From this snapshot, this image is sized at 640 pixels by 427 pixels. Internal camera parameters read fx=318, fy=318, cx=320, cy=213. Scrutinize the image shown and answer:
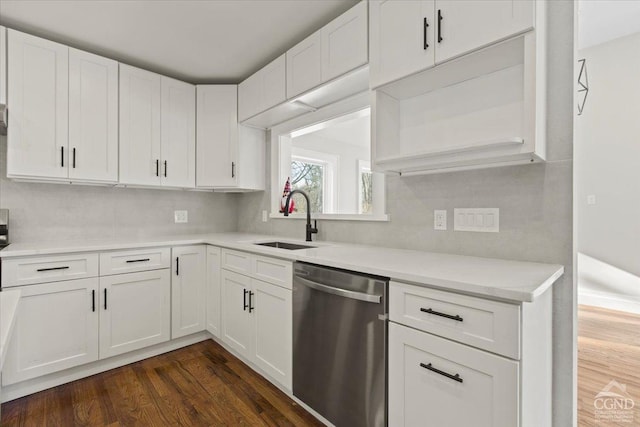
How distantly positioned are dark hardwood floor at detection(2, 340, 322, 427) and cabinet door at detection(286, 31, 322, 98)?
2.03 meters

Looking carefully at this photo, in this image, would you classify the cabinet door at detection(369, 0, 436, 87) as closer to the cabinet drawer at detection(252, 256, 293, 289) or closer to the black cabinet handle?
the black cabinet handle

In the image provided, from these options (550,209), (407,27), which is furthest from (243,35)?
(550,209)

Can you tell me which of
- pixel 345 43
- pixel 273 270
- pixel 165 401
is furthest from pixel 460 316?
pixel 165 401

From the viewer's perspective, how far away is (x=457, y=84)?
1.69 meters

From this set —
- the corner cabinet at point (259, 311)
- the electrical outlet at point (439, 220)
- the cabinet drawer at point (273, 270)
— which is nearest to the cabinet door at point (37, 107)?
the corner cabinet at point (259, 311)

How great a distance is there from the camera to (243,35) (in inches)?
92.8

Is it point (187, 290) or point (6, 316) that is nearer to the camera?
point (6, 316)

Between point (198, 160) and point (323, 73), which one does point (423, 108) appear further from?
point (198, 160)

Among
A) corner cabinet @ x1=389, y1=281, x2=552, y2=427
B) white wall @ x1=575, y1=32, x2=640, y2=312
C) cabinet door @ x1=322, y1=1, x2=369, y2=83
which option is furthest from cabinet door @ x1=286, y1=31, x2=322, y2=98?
white wall @ x1=575, y1=32, x2=640, y2=312

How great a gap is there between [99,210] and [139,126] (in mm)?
812

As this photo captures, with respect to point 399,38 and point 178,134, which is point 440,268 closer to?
point 399,38

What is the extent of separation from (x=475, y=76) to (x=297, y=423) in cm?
206

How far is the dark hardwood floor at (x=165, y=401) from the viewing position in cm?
177

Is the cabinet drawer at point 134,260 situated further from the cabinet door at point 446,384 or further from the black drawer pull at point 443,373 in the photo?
the black drawer pull at point 443,373
